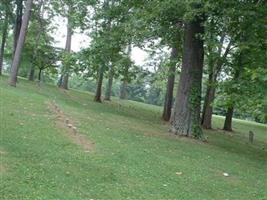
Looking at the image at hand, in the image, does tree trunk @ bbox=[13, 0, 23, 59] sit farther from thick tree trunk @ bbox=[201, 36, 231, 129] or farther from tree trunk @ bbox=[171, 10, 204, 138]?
tree trunk @ bbox=[171, 10, 204, 138]

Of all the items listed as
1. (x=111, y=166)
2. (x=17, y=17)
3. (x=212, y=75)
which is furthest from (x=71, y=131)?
(x=17, y=17)

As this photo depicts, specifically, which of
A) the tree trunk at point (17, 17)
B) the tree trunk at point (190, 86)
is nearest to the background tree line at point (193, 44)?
the tree trunk at point (190, 86)

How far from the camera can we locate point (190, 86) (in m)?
17.7

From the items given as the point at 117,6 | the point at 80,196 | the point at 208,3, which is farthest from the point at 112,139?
the point at 117,6

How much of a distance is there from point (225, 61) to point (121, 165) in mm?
7283

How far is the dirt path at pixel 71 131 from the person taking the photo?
1222 centimetres

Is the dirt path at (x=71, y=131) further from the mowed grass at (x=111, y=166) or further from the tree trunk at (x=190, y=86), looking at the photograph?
the tree trunk at (x=190, y=86)

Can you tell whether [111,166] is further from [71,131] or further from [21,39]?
[21,39]

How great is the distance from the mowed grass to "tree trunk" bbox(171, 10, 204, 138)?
170 cm

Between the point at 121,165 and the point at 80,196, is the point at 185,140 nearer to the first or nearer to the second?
the point at 121,165

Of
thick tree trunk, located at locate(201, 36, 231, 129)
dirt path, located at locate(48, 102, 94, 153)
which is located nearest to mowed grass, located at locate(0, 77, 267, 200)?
dirt path, located at locate(48, 102, 94, 153)

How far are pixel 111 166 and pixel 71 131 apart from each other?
3.89 meters

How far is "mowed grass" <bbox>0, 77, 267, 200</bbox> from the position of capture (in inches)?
327

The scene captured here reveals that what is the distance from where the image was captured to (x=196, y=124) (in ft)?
58.5
